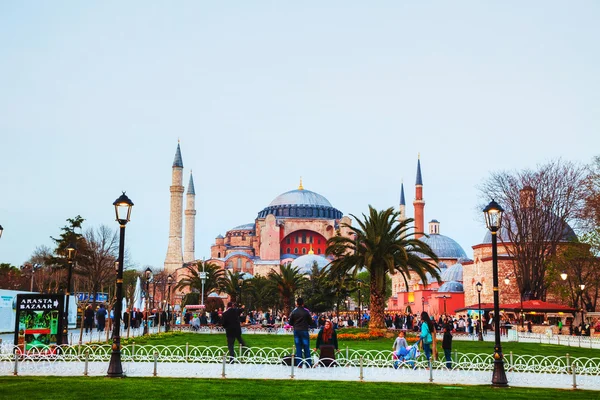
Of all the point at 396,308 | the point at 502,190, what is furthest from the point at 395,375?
the point at 396,308

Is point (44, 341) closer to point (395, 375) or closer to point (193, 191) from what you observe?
point (395, 375)

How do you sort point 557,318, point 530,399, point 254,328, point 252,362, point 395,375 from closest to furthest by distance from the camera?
point 530,399 → point 395,375 → point 252,362 → point 254,328 → point 557,318

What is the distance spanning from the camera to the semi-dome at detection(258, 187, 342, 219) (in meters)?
82.9

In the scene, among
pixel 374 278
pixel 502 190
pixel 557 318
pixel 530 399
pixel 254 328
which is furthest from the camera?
pixel 557 318

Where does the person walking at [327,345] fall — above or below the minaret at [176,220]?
below

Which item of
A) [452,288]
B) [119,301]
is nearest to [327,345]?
[119,301]

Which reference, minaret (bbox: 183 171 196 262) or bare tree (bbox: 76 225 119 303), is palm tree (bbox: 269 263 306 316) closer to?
bare tree (bbox: 76 225 119 303)

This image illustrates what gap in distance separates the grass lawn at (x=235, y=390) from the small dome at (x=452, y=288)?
44803mm

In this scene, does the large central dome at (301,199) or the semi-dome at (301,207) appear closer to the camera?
the semi-dome at (301,207)

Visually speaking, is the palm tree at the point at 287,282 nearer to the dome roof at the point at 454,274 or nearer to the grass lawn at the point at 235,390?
the dome roof at the point at 454,274

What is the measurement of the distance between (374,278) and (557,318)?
2051cm

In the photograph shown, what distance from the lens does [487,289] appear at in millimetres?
46562

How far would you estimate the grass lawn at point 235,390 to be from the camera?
8.38 m

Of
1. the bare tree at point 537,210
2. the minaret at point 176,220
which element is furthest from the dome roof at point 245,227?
the bare tree at point 537,210
